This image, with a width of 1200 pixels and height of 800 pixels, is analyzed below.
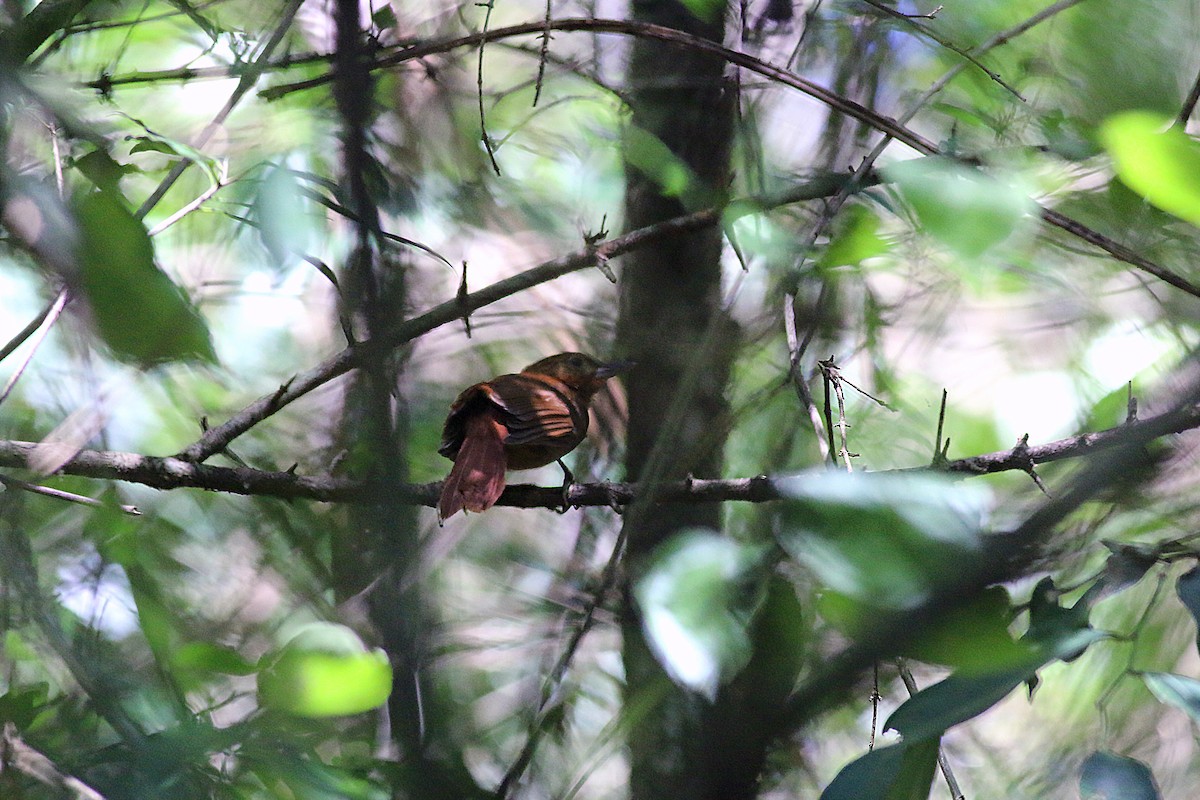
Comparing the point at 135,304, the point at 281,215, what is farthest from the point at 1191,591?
the point at 281,215

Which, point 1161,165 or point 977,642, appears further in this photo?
point 1161,165

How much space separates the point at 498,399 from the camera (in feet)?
10.5

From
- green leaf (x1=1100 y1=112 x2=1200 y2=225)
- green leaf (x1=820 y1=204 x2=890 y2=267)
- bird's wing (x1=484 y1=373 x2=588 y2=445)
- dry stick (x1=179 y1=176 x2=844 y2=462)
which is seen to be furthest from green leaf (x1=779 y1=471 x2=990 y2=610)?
bird's wing (x1=484 y1=373 x2=588 y2=445)

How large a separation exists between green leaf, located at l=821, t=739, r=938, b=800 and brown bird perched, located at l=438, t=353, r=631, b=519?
5.68 ft

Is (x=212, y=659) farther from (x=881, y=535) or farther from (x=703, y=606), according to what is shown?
(x=881, y=535)

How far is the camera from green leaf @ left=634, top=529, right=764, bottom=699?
3.71 ft

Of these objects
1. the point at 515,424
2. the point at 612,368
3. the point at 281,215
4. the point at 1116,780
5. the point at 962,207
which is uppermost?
the point at 612,368

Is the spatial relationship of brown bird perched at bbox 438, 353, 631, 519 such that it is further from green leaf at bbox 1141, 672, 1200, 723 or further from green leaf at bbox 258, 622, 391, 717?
green leaf at bbox 1141, 672, 1200, 723

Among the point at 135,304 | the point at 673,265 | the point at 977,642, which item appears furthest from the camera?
the point at 673,265

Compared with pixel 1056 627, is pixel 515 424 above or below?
above

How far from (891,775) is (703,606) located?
0.90ft

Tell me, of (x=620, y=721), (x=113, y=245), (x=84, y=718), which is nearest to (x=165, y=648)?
(x=84, y=718)

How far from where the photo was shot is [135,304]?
0.77 m

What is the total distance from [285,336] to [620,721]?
256 centimetres
